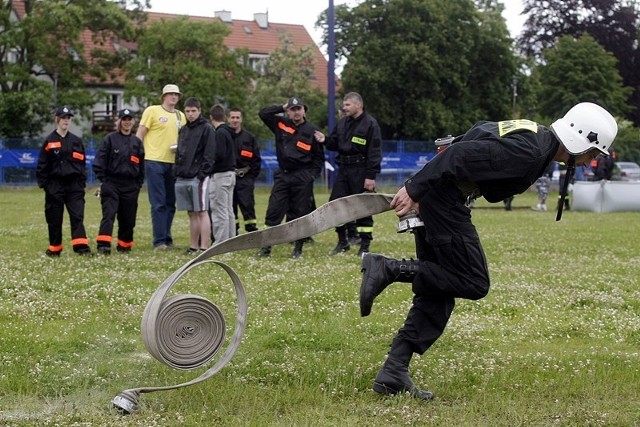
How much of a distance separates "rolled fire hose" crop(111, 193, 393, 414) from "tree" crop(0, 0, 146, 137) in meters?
43.7

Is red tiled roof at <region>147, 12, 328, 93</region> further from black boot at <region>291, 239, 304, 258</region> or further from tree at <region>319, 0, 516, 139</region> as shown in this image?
black boot at <region>291, 239, 304, 258</region>

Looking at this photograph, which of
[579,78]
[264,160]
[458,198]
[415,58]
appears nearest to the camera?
[458,198]

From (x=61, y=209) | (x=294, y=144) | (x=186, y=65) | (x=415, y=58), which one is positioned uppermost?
(x=415, y=58)

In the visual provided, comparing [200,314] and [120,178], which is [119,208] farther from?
[200,314]

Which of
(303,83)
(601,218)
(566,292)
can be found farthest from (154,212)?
(303,83)

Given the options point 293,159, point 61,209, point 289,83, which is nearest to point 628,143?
point 289,83

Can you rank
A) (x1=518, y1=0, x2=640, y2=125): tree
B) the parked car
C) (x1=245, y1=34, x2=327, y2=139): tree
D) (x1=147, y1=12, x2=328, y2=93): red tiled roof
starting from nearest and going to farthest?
the parked car < (x1=245, y1=34, x2=327, y2=139): tree < (x1=518, y1=0, x2=640, y2=125): tree < (x1=147, y1=12, x2=328, y2=93): red tiled roof

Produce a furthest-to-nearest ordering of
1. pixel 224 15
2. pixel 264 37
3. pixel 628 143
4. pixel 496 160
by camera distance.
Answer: pixel 224 15 → pixel 264 37 → pixel 628 143 → pixel 496 160

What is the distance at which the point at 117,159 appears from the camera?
1379 cm

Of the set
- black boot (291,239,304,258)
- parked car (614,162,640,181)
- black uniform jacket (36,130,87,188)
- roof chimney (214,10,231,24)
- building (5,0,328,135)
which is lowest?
parked car (614,162,640,181)

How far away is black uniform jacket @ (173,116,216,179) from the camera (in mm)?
13555

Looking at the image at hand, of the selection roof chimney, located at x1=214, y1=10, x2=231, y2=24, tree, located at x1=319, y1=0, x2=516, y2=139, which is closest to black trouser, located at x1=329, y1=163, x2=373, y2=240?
tree, located at x1=319, y1=0, x2=516, y2=139

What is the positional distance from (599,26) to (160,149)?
55.7 m

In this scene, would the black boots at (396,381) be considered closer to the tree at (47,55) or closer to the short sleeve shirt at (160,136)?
the short sleeve shirt at (160,136)
